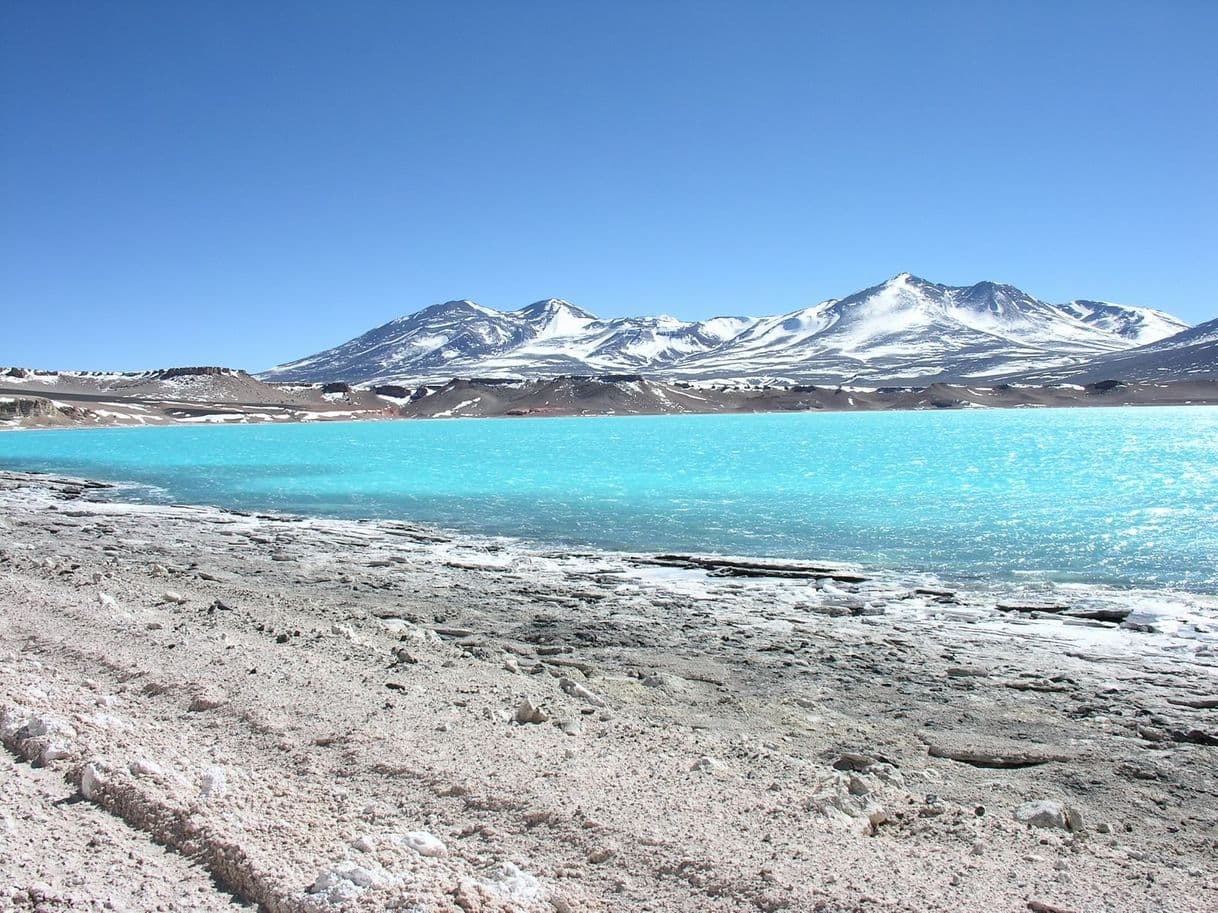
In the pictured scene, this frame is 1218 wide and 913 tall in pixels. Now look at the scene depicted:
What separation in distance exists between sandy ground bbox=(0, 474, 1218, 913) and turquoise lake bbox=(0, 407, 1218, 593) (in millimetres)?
4511

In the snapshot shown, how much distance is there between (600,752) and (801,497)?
20.3m

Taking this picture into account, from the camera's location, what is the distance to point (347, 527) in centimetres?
1983

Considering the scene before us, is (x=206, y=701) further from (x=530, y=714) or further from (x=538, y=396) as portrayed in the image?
(x=538, y=396)

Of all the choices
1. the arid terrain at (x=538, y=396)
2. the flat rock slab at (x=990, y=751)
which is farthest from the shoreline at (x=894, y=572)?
the arid terrain at (x=538, y=396)

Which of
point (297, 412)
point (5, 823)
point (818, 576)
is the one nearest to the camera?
point (5, 823)

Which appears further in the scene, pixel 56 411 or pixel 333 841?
pixel 56 411

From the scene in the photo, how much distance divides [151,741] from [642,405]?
142 meters

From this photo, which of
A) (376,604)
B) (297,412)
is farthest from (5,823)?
(297,412)

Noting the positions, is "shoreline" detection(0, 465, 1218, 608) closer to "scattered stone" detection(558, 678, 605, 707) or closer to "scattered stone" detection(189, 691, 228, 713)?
"scattered stone" detection(558, 678, 605, 707)

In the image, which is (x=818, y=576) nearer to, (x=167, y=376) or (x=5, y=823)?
(x=5, y=823)

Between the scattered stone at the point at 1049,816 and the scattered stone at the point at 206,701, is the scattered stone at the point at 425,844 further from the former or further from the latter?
the scattered stone at the point at 1049,816

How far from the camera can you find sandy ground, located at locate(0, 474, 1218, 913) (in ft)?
13.6

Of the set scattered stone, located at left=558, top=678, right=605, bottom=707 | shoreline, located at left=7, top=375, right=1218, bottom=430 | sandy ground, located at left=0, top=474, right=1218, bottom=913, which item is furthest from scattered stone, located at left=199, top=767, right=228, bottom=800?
shoreline, located at left=7, top=375, right=1218, bottom=430

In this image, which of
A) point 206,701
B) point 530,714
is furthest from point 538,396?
point 530,714
